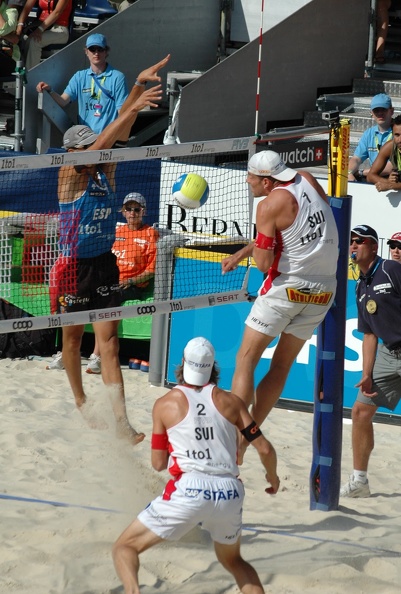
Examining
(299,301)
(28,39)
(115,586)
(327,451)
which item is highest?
(28,39)

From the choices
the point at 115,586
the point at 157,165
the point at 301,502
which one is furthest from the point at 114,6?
the point at 115,586

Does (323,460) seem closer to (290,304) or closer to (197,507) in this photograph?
(290,304)

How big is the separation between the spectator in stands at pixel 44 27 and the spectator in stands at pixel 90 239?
5.92 metres

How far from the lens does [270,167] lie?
20.1 feet

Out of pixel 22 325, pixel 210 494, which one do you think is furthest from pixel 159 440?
pixel 22 325

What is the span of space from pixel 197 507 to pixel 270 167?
2159 millimetres

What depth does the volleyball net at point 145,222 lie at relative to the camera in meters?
6.45

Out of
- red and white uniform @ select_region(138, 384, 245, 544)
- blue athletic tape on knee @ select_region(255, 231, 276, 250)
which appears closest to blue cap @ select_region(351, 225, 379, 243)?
blue athletic tape on knee @ select_region(255, 231, 276, 250)

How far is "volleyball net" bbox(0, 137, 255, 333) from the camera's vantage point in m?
6.45

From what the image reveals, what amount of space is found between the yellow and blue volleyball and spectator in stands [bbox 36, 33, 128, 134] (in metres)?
3.82

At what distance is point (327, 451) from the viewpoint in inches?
268

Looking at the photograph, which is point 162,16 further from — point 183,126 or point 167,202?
point 167,202

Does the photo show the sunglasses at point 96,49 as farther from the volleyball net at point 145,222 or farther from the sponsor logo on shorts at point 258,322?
the sponsor logo on shorts at point 258,322

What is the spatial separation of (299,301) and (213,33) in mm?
7929
